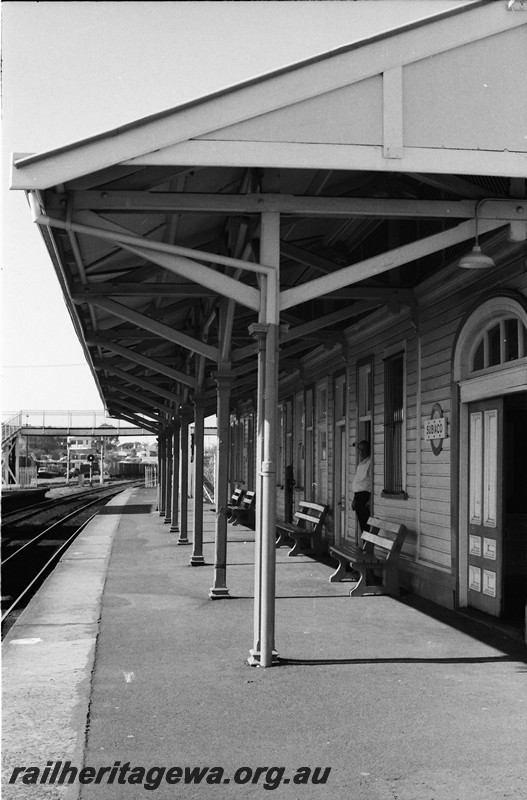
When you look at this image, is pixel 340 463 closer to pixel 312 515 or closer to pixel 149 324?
pixel 312 515

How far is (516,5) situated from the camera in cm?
711

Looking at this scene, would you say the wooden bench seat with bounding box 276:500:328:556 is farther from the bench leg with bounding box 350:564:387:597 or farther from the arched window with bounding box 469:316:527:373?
the arched window with bounding box 469:316:527:373

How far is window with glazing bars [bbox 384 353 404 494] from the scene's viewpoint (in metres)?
12.1

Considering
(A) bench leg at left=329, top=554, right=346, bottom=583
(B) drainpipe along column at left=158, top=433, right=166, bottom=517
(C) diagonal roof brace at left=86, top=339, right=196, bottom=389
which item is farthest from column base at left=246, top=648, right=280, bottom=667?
(B) drainpipe along column at left=158, top=433, right=166, bottom=517

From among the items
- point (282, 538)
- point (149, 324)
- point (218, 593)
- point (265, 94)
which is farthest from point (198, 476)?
point (265, 94)

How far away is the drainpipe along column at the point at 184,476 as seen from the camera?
17703 mm

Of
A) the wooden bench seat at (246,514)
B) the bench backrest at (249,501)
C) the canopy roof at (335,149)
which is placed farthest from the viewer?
the bench backrest at (249,501)

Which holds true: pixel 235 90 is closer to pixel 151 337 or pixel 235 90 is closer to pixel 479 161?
pixel 479 161

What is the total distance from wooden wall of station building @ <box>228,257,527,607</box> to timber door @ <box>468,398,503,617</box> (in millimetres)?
306

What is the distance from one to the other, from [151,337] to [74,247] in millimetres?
4406

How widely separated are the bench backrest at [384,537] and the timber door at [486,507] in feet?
4.72

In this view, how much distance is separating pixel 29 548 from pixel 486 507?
14119 mm

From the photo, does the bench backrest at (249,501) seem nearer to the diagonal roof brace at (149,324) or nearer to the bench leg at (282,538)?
the bench leg at (282,538)

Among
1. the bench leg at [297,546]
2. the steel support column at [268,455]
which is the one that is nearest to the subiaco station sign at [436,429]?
the steel support column at [268,455]
